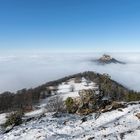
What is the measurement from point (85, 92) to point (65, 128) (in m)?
29.3

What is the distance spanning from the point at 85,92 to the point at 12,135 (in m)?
32.8

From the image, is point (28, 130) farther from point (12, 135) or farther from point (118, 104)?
point (118, 104)

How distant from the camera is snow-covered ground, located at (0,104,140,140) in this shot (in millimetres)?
42938

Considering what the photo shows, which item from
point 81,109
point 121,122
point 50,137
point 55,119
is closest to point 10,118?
point 55,119

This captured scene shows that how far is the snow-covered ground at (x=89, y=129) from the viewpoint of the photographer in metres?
42.9

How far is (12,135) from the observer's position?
50938mm

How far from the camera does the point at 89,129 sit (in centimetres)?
4969

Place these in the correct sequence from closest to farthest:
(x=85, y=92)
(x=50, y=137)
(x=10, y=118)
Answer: (x=50, y=137) → (x=10, y=118) → (x=85, y=92)

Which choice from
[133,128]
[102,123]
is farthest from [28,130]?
[133,128]

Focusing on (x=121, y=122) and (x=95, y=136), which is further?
(x=121, y=122)

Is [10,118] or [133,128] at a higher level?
[133,128]

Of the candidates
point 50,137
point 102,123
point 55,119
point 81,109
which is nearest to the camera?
point 50,137

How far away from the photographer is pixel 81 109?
70.5 metres

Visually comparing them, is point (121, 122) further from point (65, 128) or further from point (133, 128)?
point (65, 128)
